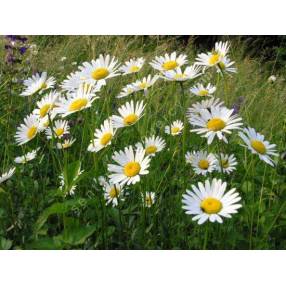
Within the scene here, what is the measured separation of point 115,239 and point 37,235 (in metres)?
0.22

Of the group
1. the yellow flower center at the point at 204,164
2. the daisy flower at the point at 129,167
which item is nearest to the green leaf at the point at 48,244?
the daisy flower at the point at 129,167

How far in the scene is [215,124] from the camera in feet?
3.38

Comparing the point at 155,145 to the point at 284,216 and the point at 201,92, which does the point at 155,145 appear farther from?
the point at 284,216

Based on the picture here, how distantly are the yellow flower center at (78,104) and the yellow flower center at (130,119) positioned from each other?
122 millimetres

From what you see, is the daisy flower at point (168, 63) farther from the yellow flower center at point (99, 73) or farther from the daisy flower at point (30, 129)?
the daisy flower at point (30, 129)

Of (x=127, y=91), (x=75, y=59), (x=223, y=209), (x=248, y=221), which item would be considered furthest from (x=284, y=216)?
(x=75, y=59)

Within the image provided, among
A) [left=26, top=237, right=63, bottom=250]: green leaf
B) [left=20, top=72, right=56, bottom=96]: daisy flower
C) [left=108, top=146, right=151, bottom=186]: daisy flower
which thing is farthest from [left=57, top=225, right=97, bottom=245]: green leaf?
[left=20, top=72, right=56, bottom=96]: daisy flower

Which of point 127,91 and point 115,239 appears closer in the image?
point 115,239

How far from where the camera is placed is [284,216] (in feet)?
4.01

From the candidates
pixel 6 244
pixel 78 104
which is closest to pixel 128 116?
pixel 78 104

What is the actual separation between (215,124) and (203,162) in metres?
0.29

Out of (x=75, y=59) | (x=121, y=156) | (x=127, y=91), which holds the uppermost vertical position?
(x=75, y=59)

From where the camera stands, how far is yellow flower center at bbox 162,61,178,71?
130cm

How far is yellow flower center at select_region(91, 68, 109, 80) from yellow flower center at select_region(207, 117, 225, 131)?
0.37m
